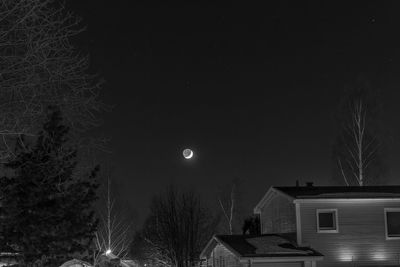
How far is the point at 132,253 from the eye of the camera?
269 ft

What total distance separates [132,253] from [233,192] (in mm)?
24396

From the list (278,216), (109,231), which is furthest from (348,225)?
(109,231)

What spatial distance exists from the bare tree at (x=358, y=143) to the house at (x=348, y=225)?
378 inches

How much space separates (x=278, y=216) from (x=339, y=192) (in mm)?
3579

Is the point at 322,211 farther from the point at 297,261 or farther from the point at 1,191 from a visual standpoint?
the point at 1,191

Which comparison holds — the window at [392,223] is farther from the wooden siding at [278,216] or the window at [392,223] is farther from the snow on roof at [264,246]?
the wooden siding at [278,216]

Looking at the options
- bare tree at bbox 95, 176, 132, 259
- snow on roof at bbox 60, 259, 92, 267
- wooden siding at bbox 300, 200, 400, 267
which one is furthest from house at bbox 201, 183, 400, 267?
bare tree at bbox 95, 176, 132, 259

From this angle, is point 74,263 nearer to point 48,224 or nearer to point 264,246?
point 48,224

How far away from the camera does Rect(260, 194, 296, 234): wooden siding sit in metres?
31.7

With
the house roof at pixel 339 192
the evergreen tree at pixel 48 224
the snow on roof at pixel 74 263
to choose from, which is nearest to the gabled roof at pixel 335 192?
the house roof at pixel 339 192

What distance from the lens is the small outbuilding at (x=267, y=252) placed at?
93.2 feet

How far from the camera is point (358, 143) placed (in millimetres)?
41688

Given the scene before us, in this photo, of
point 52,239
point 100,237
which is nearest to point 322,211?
point 52,239

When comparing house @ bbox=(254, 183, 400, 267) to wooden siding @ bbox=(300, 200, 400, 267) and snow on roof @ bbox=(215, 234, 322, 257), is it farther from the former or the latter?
snow on roof @ bbox=(215, 234, 322, 257)
